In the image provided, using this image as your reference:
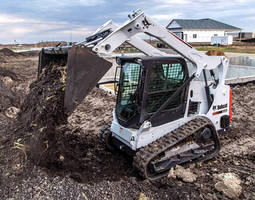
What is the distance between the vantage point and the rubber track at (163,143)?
3967 millimetres

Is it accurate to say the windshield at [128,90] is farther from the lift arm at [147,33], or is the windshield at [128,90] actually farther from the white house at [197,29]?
the white house at [197,29]

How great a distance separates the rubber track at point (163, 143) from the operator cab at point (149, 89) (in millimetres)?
273

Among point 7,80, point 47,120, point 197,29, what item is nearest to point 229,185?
point 47,120

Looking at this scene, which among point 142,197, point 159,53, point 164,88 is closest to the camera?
point 142,197

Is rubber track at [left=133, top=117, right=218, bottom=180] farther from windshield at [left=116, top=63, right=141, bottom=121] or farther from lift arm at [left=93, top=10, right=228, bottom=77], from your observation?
lift arm at [left=93, top=10, right=228, bottom=77]

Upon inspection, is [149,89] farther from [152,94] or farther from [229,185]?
[229,185]

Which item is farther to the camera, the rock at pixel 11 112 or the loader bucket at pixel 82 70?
the rock at pixel 11 112

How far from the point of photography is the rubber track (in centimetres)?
397

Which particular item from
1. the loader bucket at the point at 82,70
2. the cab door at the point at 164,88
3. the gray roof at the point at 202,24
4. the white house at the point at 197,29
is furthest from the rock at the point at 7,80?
the gray roof at the point at 202,24

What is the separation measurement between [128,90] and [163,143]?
119 cm

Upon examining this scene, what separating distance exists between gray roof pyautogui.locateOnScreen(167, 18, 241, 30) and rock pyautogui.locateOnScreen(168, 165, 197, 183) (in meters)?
43.7

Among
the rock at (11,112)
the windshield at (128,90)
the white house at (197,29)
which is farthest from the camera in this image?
the white house at (197,29)

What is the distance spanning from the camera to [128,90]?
15.1ft

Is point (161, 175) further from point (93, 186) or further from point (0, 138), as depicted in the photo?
point (0, 138)
